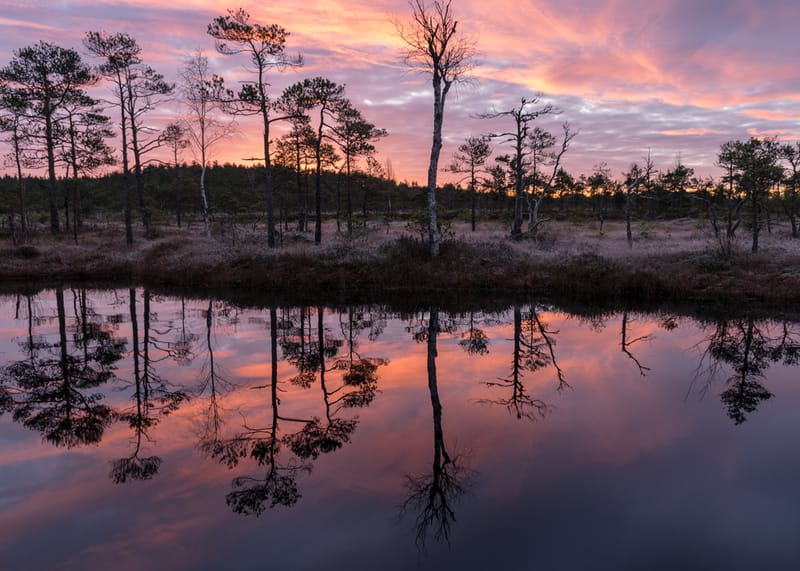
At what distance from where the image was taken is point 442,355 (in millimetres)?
11484

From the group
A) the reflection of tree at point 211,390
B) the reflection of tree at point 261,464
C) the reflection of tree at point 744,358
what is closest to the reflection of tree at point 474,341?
the reflection of tree at point 744,358

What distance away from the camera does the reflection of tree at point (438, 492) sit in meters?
4.94

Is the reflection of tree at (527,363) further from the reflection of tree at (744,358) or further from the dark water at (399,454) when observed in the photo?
the reflection of tree at (744,358)

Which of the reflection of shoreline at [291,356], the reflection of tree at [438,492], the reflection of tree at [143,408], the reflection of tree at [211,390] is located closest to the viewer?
the reflection of tree at [438,492]

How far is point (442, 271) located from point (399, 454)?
17.1 metres

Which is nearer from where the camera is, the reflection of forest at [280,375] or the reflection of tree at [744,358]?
the reflection of forest at [280,375]

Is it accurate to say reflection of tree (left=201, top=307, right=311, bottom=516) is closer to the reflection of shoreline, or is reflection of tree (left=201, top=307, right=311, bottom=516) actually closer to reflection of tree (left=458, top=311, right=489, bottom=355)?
the reflection of shoreline

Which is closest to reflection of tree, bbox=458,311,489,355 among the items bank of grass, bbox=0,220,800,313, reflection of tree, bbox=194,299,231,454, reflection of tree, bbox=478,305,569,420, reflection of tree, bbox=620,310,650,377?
reflection of tree, bbox=478,305,569,420

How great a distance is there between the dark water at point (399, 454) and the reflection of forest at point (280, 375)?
0.05 metres

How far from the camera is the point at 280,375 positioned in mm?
9992

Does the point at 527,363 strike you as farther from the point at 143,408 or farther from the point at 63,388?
the point at 63,388

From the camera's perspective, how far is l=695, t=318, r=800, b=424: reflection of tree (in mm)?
8602

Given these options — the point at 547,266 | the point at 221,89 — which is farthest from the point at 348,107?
the point at 547,266

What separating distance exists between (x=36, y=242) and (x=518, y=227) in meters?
36.0
